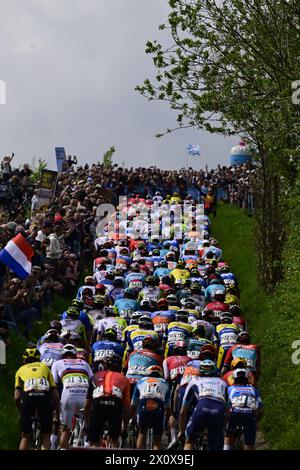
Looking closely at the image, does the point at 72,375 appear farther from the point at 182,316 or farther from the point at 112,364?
the point at 182,316

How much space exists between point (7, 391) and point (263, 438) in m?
5.41

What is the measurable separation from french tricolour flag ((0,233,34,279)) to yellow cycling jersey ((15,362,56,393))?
6420 mm

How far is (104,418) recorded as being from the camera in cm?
1561

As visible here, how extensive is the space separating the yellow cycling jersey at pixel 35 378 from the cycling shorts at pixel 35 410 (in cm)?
11

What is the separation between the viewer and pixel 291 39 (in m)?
27.0

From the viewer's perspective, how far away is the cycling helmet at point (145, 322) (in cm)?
1952

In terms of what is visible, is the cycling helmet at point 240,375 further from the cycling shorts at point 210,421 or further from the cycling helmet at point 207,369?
the cycling shorts at point 210,421

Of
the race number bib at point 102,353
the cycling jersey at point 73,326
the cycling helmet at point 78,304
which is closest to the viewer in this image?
the race number bib at point 102,353

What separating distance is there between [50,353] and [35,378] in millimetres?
1892

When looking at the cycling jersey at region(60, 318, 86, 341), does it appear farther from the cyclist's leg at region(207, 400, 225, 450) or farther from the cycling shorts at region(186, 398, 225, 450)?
the cyclist's leg at region(207, 400, 225, 450)

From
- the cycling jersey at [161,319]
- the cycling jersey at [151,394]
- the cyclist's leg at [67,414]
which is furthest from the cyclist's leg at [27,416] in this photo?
the cycling jersey at [161,319]

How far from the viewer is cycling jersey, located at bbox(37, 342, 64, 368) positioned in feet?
57.6

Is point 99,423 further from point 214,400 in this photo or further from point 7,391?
point 7,391
